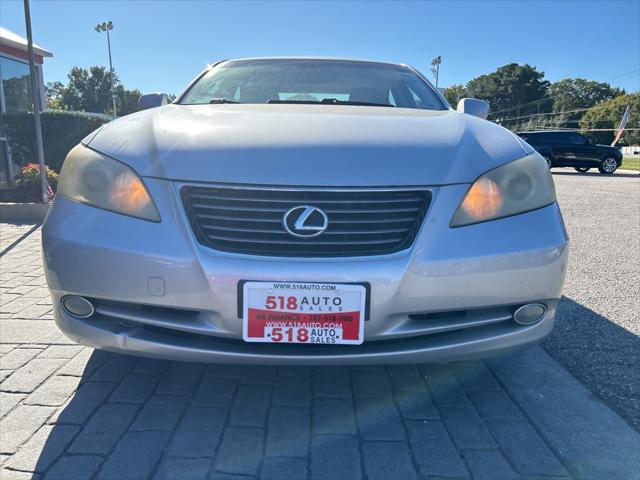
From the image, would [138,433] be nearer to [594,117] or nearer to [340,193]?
[340,193]

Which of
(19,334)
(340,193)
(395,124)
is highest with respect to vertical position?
(395,124)

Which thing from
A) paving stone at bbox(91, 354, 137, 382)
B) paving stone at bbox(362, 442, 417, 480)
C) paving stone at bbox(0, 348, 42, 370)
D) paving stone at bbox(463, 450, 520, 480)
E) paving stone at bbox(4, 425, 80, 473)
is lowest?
paving stone at bbox(0, 348, 42, 370)

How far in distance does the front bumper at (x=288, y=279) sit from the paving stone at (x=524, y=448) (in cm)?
33

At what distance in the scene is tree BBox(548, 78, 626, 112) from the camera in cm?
7919

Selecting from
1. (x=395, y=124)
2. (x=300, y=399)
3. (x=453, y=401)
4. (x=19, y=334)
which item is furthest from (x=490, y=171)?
(x=19, y=334)

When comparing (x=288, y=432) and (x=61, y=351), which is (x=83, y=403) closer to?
(x=61, y=351)

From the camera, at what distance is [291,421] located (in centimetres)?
201

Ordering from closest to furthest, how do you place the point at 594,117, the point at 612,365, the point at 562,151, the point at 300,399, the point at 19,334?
the point at 300,399, the point at 612,365, the point at 19,334, the point at 562,151, the point at 594,117

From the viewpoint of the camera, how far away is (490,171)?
1952mm

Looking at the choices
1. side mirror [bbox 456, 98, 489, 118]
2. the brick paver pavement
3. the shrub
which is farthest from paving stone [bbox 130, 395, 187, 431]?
the shrub

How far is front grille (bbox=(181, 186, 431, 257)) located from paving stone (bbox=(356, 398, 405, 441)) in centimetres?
72

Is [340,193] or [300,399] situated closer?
[340,193]

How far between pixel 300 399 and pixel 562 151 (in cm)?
1949

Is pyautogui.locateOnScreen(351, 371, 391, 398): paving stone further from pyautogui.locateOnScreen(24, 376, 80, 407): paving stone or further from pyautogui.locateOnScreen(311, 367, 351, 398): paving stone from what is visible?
pyautogui.locateOnScreen(24, 376, 80, 407): paving stone
